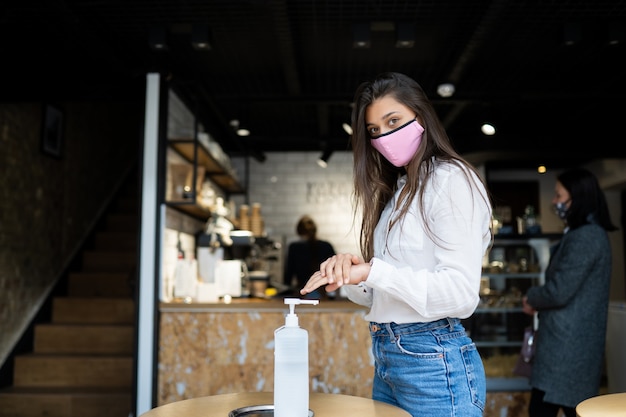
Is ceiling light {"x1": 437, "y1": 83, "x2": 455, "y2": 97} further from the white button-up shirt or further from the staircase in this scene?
the white button-up shirt

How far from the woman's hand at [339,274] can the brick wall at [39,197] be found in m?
3.20

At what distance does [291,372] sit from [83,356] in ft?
14.2

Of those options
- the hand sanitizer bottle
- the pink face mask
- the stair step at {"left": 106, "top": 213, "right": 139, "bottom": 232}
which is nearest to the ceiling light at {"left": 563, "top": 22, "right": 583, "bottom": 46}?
the pink face mask

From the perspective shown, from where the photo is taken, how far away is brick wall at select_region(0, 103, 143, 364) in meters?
5.00

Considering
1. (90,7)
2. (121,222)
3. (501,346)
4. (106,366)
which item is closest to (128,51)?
(90,7)

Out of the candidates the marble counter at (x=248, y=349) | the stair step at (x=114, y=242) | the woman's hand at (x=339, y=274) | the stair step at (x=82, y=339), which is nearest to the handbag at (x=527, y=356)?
the marble counter at (x=248, y=349)

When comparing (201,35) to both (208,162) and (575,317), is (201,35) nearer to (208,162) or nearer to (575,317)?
(208,162)

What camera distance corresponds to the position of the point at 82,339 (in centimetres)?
551

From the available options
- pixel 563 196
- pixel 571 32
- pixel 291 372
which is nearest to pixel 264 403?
pixel 291 372

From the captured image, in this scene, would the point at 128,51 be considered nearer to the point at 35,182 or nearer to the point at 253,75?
the point at 253,75

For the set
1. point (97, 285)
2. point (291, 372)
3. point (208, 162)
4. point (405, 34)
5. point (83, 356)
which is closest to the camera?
point (291, 372)

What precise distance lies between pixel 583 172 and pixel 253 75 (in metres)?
3.19

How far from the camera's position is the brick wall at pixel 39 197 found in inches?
197

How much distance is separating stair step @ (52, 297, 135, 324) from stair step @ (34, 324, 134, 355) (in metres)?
0.30
